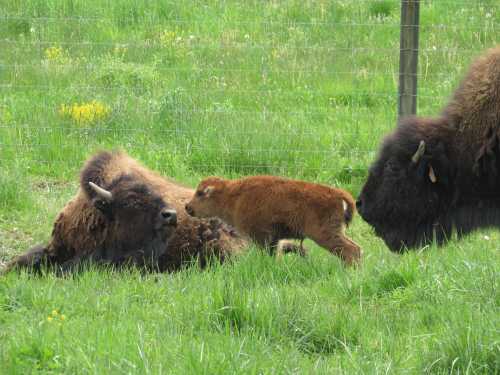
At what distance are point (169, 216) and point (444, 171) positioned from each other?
2.04 m

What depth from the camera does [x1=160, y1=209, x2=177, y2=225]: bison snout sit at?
6.93 meters

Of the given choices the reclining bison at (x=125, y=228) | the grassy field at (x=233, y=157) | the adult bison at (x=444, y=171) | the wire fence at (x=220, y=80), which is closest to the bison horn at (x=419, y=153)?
the adult bison at (x=444, y=171)

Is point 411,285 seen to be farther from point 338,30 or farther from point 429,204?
point 338,30

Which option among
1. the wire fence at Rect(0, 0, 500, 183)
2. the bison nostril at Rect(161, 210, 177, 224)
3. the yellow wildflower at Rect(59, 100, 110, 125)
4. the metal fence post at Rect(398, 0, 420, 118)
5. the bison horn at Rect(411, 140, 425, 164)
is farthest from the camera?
the yellow wildflower at Rect(59, 100, 110, 125)

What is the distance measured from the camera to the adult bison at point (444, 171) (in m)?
6.04

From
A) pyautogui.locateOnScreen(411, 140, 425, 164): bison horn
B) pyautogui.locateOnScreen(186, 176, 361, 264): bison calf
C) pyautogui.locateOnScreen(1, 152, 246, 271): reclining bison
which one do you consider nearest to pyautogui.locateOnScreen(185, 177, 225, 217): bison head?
pyautogui.locateOnScreen(186, 176, 361, 264): bison calf

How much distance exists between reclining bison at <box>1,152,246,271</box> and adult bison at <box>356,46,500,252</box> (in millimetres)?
1426

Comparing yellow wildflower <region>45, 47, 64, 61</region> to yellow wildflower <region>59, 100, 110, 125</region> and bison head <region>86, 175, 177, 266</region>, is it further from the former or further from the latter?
bison head <region>86, 175, 177, 266</region>

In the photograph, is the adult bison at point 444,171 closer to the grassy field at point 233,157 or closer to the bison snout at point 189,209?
the grassy field at point 233,157

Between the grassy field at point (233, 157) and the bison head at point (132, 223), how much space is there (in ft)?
1.78

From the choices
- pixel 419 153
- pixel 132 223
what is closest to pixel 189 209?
pixel 132 223

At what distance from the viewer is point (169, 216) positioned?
694 centimetres

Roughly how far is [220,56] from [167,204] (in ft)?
14.5

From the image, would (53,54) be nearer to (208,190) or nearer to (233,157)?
(233,157)
